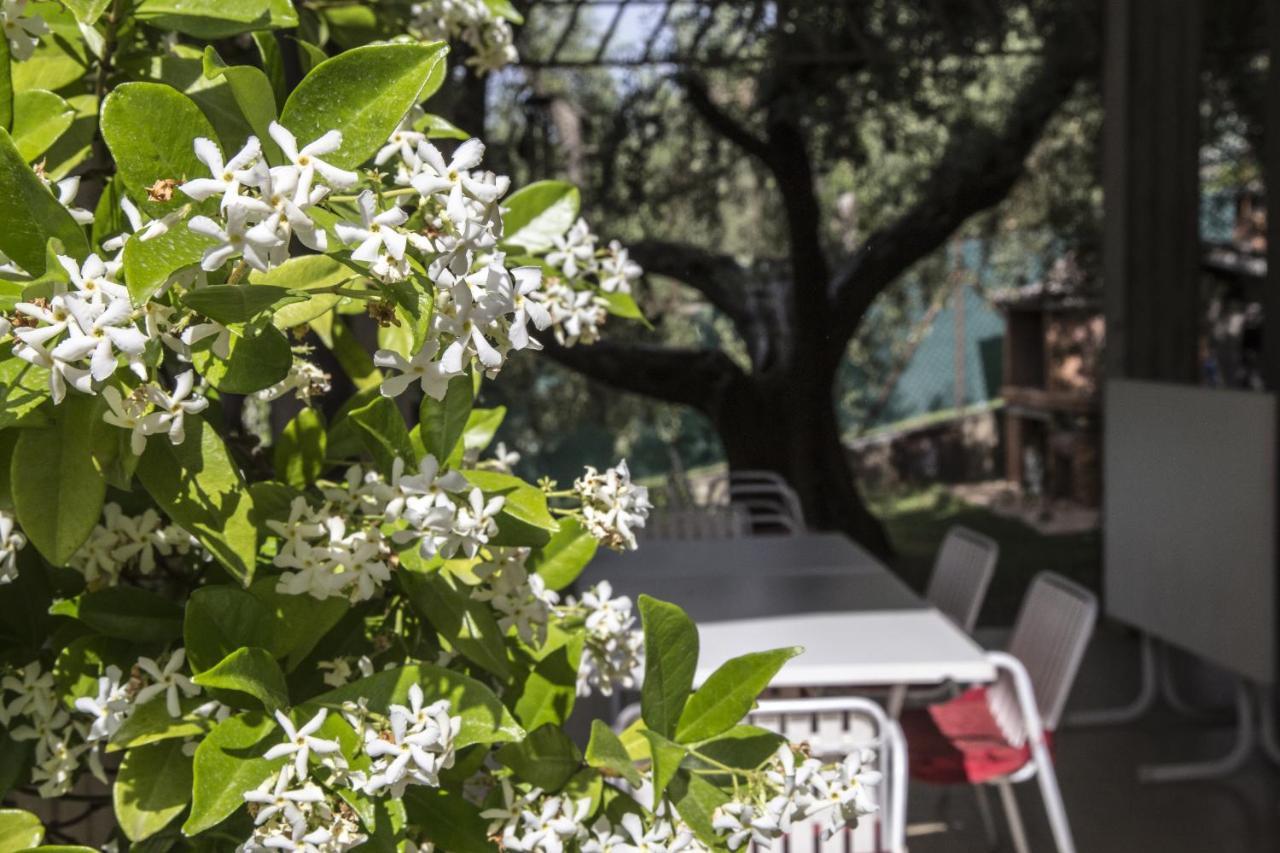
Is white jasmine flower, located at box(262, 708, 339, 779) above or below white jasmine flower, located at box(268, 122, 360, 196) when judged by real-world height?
below

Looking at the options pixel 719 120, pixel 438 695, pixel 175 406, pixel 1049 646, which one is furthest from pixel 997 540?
pixel 175 406

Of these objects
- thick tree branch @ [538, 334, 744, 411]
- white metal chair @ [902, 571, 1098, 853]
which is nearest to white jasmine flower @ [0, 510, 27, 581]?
white metal chair @ [902, 571, 1098, 853]

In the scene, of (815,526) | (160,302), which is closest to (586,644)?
(160,302)

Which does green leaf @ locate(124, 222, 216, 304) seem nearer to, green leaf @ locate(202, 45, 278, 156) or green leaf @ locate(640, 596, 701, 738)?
green leaf @ locate(202, 45, 278, 156)

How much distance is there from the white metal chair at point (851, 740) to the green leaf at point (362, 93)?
1622 mm

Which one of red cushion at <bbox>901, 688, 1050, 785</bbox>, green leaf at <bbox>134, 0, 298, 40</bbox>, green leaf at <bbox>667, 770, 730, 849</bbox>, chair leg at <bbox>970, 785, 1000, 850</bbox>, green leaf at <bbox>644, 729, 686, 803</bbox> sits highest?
green leaf at <bbox>134, 0, 298, 40</bbox>

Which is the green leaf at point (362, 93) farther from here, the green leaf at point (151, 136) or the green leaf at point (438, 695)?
the green leaf at point (438, 695)

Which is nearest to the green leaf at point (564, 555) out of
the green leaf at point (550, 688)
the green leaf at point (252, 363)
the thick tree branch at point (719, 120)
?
the green leaf at point (550, 688)

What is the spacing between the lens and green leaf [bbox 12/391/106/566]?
60cm

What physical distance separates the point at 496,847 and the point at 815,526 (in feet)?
14.8

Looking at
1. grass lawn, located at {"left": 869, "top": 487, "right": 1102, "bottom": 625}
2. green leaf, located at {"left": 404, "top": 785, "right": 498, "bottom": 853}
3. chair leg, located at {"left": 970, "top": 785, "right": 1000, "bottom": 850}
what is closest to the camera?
green leaf, located at {"left": 404, "top": 785, "right": 498, "bottom": 853}

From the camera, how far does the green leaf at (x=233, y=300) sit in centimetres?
53

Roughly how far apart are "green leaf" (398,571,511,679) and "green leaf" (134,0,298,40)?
28 cm

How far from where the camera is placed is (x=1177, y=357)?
16.9 ft
